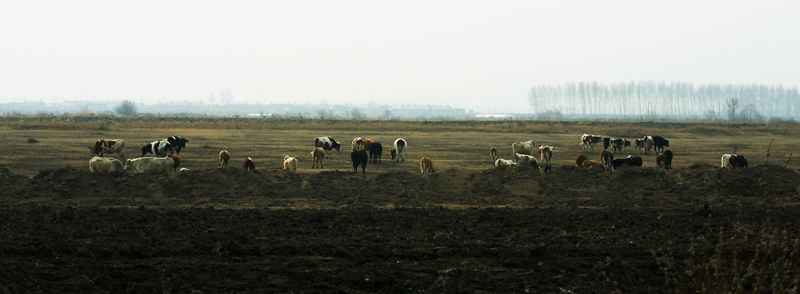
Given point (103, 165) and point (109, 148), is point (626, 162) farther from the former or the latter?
point (109, 148)

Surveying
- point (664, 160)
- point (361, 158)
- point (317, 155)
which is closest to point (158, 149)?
point (317, 155)

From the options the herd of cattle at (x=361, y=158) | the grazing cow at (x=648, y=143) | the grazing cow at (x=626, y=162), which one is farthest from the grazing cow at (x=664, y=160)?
the grazing cow at (x=648, y=143)

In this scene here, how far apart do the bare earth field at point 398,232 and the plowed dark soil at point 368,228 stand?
0.14 feet

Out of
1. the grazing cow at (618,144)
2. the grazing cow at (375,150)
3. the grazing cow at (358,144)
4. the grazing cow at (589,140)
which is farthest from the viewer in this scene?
the grazing cow at (589,140)

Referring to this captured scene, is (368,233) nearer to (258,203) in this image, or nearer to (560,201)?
(258,203)

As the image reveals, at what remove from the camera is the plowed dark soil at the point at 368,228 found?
8.65m

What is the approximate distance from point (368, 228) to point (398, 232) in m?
0.73

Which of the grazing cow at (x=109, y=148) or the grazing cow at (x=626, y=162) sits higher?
the grazing cow at (x=109, y=148)

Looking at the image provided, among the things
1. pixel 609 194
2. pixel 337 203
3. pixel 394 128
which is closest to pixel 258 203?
pixel 337 203

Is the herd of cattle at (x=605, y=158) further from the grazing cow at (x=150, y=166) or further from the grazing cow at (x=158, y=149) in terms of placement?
the grazing cow at (x=158, y=149)

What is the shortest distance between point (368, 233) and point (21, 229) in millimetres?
6995

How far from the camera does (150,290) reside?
8141 millimetres

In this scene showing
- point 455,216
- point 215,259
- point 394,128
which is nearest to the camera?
point 215,259

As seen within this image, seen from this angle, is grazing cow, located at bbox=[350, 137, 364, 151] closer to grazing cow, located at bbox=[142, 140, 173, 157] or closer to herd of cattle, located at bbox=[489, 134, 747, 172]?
herd of cattle, located at bbox=[489, 134, 747, 172]
